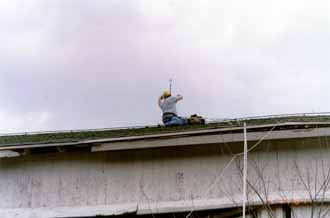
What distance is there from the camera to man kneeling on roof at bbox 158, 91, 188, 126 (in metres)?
8.77

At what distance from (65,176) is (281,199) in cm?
343

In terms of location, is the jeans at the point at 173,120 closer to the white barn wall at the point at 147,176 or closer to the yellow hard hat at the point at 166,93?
the yellow hard hat at the point at 166,93

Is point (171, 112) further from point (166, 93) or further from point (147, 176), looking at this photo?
point (147, 176)

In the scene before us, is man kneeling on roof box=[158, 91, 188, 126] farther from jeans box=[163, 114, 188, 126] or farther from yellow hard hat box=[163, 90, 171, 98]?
yellow hard hat box=[163, 90, 171, 98]

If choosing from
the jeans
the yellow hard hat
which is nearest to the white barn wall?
the jeans

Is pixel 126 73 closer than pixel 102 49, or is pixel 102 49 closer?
pixel 102 49

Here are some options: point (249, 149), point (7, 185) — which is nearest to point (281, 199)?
point (249, 149)

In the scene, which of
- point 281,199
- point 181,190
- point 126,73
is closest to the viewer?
point 281,199

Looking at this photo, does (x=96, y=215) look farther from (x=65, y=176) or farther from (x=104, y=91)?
(x=104, y=91)

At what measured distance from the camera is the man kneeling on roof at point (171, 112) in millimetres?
8766

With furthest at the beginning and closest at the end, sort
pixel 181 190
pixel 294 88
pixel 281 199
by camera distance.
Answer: pixel 294 88
pixel 181 190
pixel 281 199

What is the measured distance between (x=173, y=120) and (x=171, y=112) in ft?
0.74

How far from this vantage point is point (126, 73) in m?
15.6

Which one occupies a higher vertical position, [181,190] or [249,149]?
[249,149]
